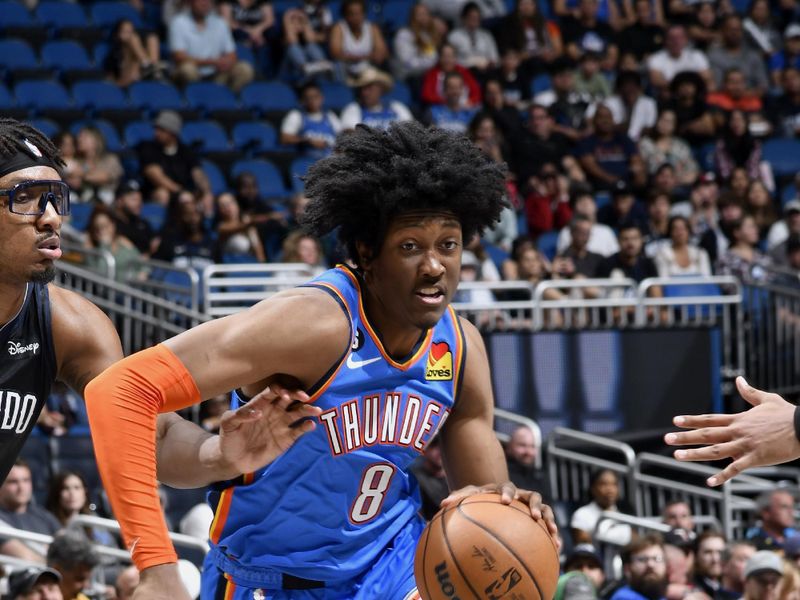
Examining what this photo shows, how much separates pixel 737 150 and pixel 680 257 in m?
3.28

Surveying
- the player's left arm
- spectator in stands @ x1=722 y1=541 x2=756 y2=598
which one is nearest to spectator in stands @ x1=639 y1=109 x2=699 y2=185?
spectator in stands @ x1=722 y1=541 x2=756 y2=598

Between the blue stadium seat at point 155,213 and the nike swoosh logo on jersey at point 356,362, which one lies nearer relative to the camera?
the nike swoosh logo on jersey at point 356,362

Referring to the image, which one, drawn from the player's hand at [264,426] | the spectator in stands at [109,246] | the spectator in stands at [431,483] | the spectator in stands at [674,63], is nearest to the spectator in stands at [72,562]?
the spectator in stands at [431,483]

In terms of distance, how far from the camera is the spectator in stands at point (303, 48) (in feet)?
48.6

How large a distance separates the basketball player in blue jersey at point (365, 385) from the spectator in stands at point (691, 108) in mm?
11530

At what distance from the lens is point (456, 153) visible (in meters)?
4.43

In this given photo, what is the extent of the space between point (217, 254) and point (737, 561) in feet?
17.2

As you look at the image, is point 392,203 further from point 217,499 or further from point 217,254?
point 217,254

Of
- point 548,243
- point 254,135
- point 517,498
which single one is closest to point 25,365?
point 517,498

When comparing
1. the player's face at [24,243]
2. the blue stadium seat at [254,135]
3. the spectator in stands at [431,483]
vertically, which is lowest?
the spectator in stands at [431,483]

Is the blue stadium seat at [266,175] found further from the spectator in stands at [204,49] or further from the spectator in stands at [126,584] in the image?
the spectator in stands at [126,584]

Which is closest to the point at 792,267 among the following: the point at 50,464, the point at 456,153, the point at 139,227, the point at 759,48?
the point at 759,48

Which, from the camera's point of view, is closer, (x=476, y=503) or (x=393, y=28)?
(x=476, y=503)

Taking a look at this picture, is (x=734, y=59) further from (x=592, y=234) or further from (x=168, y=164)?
(x=168, y=164)
